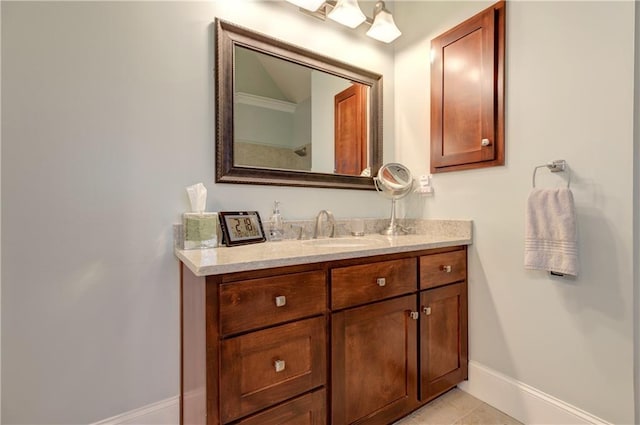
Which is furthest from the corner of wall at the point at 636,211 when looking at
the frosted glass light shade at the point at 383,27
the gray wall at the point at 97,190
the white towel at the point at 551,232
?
the gray wall at the point at 97,190

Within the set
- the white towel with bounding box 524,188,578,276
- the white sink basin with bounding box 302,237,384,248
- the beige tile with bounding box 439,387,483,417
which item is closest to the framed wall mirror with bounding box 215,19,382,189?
the white sink basin with bounding box 302,237,384,248

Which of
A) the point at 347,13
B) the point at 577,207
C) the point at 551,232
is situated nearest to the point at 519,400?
the point at 551,232

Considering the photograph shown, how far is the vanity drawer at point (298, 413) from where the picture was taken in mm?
965

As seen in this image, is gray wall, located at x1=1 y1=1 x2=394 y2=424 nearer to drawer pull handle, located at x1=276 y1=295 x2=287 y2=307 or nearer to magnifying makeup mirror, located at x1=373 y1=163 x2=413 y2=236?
Answer: drawer pull handle, located at x1=276 y1=295 x2=287 y2=307

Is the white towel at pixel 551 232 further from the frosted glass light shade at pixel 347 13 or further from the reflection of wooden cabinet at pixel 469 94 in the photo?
the frosted glass light shade at pixel 347 13

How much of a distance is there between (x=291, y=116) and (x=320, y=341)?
1181 mm

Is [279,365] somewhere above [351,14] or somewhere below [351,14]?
below

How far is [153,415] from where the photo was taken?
1241mm

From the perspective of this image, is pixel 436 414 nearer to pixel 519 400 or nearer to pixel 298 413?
pixel 519 400

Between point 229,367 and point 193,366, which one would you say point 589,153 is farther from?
point 193,366

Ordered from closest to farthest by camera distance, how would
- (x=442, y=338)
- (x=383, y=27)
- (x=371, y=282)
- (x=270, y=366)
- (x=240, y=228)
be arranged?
(x=270, y=366)
(x=371, y=282)
(x=240, y=228)
(x=442, y=338)
(x=383, y=27)

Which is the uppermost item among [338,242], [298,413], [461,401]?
[338,242]

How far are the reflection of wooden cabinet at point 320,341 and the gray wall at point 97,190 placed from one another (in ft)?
0.78

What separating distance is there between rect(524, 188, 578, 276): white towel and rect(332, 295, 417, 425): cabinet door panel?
1.86 feet
